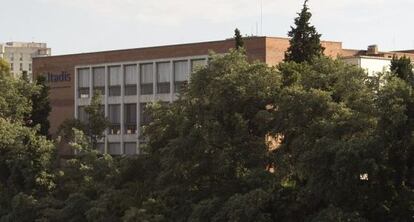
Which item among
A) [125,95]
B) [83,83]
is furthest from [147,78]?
[83,83]

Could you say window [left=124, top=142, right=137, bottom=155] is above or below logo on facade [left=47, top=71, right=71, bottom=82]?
below

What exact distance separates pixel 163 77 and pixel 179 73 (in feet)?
5.49

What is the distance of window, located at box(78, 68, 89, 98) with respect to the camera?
210 ft

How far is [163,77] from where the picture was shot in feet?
195

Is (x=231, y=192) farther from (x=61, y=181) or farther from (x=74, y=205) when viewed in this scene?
(x=61, y=181)

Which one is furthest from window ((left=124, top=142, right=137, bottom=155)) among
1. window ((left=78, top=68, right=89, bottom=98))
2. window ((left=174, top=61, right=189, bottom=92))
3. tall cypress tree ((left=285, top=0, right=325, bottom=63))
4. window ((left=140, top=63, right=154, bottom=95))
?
tall cypress tree ((left=285, top=0, right=325, bottom=63))

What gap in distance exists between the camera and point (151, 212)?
33062 millimetres

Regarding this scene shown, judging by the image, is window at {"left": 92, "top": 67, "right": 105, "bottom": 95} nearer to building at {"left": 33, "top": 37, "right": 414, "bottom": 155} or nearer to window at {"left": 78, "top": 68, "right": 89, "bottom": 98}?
building at {"left": 33, "top": 37, "right": 414, "bottom": 155}

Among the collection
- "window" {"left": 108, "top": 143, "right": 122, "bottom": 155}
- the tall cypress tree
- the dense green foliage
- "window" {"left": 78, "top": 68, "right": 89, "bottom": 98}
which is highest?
the tall cypress tree

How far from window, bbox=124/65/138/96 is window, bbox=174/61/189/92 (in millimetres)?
4019

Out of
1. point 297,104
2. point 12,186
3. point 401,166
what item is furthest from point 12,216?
point 401,166

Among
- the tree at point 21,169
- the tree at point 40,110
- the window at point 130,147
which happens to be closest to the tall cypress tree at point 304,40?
the tree at point 21,169

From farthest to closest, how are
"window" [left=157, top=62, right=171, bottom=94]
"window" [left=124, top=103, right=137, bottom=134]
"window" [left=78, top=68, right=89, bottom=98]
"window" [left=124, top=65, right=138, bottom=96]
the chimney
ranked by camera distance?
1. "window" [left=78, top=68, right=89, bottom=98]
2. the chimney
3. "window" [left=124, top=65, right=138, bottom=96]
4. "window" [left=124, top=103, right=137, bottom=134]
5. "window" [left=157, top=62, right=171, bottom=94]

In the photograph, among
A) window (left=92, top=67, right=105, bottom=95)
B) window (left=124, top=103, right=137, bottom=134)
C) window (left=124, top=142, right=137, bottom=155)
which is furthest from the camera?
window (left=92, top=67, right=105, bottom=95)
